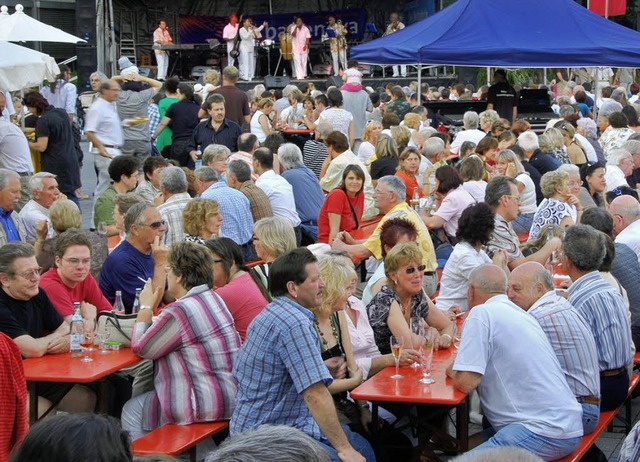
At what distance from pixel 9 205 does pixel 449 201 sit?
11.5 feet

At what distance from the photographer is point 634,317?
229 inches

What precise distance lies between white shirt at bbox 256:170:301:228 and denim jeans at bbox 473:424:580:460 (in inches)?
188

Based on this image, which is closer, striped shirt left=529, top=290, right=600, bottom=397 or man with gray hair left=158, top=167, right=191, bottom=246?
striped shirt left=529, top=290, right=600, bottom=397

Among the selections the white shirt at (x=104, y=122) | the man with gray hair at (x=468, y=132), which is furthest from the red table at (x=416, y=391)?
the man with gray hair at (x=468, y=132)

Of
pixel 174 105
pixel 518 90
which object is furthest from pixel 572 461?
pixel 518 90

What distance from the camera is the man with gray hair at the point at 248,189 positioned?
27.0ft

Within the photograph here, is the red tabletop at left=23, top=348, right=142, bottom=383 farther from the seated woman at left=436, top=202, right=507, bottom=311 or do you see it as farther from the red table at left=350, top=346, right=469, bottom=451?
the seated woman at left=436, top=202, right=507, bottom=311

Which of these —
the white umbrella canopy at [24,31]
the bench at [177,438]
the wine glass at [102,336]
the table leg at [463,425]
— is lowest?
the table leg at [463,425]

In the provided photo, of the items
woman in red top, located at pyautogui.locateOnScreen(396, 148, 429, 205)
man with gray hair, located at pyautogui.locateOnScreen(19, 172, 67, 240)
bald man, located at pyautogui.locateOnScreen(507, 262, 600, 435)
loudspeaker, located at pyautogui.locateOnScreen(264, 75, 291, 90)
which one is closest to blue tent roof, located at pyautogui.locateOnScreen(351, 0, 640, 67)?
woman in red top, located at pyautogui.locateOnScreen(396, 148, 429, 205)

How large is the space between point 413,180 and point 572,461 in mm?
5372

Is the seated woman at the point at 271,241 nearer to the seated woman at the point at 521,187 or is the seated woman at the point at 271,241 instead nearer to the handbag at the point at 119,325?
the handbag at the point at 119,325

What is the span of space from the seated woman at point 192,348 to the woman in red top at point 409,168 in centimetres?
478

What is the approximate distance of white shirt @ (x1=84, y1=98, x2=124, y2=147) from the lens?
Answer: 10.2m

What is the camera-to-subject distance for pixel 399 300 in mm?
5176
